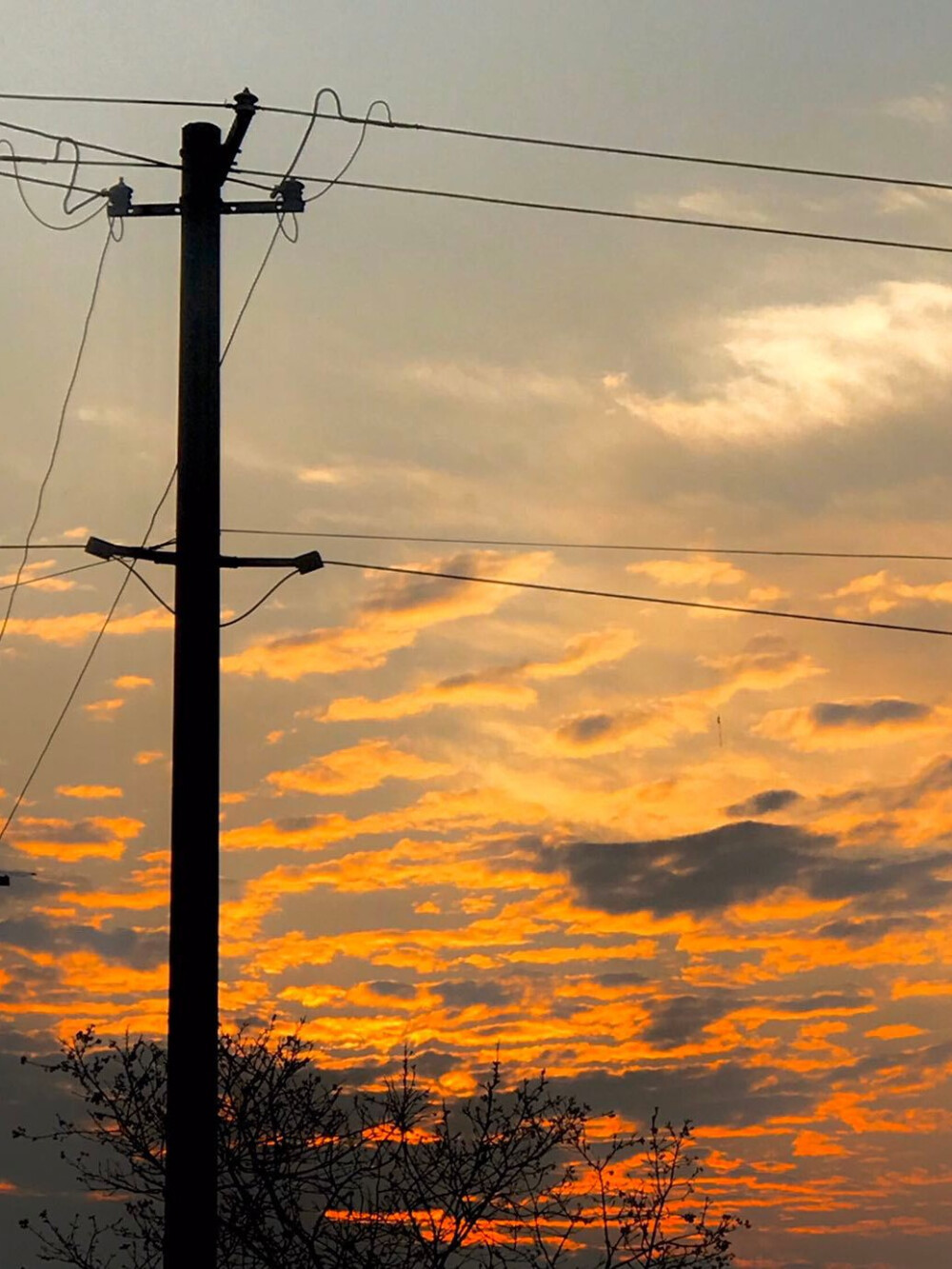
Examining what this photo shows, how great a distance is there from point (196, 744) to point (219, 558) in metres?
1.34

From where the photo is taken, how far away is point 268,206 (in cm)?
1441

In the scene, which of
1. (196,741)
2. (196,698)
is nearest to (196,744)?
(196,741)

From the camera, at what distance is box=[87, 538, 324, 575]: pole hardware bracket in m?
13.2

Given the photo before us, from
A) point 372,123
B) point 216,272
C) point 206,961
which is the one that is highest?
point 372,123

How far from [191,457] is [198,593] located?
99cm

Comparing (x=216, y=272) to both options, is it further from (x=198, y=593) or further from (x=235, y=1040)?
(x=235, y=1040)

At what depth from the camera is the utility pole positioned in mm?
12086

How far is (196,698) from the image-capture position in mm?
12789

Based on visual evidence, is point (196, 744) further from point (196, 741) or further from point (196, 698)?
point (196, 698)

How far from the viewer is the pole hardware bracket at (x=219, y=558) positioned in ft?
43.2

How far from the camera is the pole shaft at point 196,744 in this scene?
12.1 metres

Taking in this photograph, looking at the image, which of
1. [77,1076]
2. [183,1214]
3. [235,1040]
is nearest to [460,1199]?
[235,1040]

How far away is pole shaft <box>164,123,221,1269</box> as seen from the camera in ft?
39.6

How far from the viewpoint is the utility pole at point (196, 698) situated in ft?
39.7
